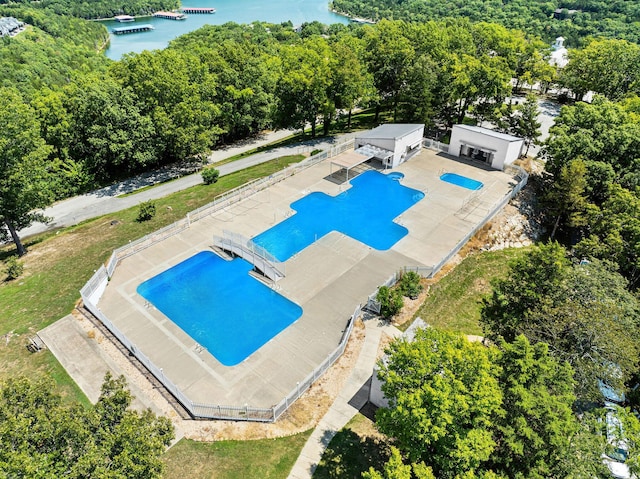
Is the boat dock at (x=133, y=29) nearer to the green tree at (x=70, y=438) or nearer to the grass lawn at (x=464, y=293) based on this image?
the grass lawn at (x=464, y=293)

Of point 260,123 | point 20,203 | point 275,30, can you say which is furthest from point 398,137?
point 275,30

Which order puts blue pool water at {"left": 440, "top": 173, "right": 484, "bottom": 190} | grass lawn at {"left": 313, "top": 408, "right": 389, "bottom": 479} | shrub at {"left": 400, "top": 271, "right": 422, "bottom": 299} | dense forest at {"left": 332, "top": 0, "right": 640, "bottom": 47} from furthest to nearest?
dense forest at {"left": 332, "top": 0, "right": 640, "bottom": 47}
blue pool water at {"left": 440, "top": 173, "right": 484, "bottom": 190}
shrub at {"left": 400, "top": 271, "right": 422, "bottom": 299}
grass lawn at {"left": 313, "top": 408, "right": 389, "bottom": 479}

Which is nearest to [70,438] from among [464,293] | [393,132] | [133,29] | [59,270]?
[59,270]

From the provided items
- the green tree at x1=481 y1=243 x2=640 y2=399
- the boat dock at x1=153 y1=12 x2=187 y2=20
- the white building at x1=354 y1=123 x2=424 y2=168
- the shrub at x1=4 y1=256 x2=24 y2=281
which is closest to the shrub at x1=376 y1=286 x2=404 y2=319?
the green tree at x1=481 y1=243 x2=640 y2=399

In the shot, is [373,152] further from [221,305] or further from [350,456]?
[350,456]

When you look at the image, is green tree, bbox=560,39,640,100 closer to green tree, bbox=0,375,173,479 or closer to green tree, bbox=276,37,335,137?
green tree, bbox=276,37,335,137

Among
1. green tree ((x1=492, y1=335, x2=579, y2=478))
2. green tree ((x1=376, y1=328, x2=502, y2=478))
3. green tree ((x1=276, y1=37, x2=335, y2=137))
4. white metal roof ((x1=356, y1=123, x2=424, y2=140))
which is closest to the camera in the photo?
green tree ((x1=376, y1=328, x2=502, y2=478))

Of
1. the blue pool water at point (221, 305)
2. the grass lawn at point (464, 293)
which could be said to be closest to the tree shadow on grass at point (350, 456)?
the blue pool water at point (221, 305)

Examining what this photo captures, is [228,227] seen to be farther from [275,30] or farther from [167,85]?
[275,30]
